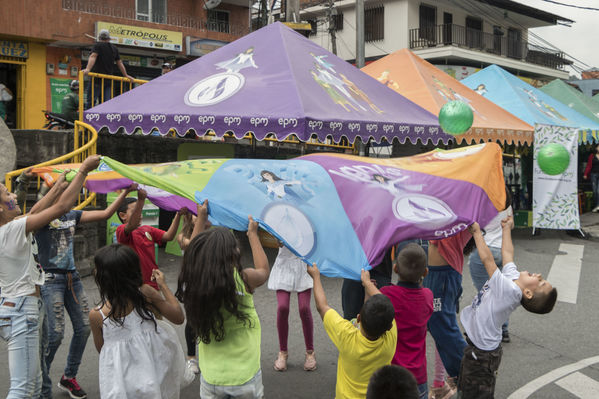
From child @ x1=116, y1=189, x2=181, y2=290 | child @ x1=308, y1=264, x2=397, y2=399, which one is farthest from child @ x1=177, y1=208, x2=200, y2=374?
child @ x1=308, y1=264, x2=397, y2=399

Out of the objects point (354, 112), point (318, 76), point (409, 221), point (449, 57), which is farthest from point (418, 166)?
point (449, 57)

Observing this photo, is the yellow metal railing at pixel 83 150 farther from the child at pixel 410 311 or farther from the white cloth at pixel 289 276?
the child at pixel 410 311

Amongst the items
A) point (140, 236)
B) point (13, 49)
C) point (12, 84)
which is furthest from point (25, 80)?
point (140, 236)

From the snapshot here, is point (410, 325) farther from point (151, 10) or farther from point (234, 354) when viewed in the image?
point (151, 10)

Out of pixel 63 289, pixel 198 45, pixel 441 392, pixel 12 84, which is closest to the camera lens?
pixel 63 289

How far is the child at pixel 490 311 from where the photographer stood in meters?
3.75

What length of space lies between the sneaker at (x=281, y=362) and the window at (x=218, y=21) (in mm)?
19687

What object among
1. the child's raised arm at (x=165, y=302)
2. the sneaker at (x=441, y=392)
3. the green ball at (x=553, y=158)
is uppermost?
the green ball at (x=553, y=158)

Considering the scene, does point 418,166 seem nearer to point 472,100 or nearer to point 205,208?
point 205,208

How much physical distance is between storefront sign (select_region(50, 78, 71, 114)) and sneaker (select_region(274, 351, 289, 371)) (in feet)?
50.9

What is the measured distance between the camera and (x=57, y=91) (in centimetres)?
1878

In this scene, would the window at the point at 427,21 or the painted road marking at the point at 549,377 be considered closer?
the painted road marking at the point at 549,377

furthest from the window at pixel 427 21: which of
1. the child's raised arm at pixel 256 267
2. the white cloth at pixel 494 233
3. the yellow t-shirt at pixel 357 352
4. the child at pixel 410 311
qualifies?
the yellow t-shirt at pixel 357 352

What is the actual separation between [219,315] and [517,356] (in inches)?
158
